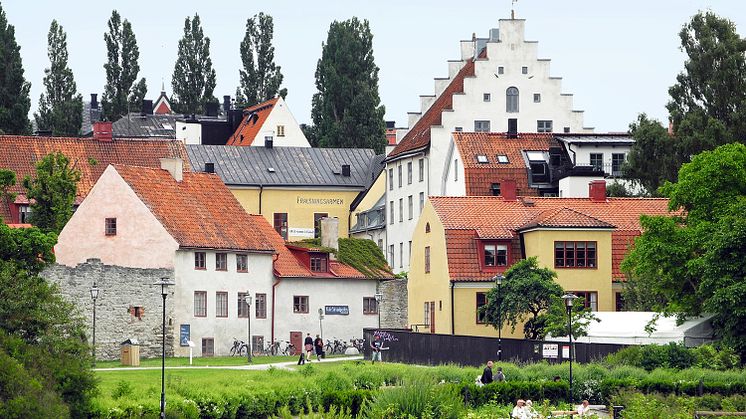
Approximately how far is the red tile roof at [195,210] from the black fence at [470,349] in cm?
1258

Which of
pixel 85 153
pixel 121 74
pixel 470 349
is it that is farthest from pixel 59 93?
pixel 470 349

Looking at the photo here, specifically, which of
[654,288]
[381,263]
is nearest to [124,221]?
[381,263]

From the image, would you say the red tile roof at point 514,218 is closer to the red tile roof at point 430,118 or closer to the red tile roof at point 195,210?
the red tile roof at point 195,210

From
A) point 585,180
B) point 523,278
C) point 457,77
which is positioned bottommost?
point 523,278

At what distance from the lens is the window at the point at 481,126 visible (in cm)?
11719

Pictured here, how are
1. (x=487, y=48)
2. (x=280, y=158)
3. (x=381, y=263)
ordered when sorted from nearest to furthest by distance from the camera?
(x=381, y=263) → (x=487, y=48) → (x=280, y=158)

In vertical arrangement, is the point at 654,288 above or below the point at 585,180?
below

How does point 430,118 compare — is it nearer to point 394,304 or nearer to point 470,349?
point 394,304

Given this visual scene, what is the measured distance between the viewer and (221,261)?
295ft

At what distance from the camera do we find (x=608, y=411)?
2356 inches

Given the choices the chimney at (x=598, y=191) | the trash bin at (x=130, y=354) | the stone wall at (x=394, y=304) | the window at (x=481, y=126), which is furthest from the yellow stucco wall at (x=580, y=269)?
the window at (x=481, y=126)

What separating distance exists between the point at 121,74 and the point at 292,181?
81.7 feet

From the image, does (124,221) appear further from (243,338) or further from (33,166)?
(33,166)

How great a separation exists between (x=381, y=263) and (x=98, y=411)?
45541 mm
